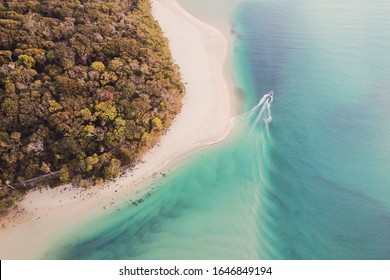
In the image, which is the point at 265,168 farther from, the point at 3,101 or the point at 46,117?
the point at 3,101

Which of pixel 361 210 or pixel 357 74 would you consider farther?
pixel 357 74

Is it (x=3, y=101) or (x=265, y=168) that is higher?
(x=3, y=101)

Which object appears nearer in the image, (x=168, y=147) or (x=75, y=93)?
(x=75, y=93)

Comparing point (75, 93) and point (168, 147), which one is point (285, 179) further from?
point (75, 93)

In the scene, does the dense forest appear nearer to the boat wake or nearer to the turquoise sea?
the turquoise sea

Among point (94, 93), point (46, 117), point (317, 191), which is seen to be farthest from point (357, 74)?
point (46, 117)

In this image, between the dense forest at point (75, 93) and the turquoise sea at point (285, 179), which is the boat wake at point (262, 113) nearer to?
the turquoise sea at point (285, 179)

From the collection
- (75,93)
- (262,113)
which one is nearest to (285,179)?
(262,113)
